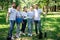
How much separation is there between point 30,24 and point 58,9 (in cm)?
4219

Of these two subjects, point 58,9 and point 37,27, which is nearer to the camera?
point 37,27

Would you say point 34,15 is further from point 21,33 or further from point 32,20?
point 21,33

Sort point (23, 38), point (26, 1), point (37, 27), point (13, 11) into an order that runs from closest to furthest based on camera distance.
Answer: point (13, 11) → point (23, 38) → point (37, 27) → point (26, 1)

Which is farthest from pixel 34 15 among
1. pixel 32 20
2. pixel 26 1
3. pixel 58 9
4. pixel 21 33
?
pixel 58 9

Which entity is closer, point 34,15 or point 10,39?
point 10,39

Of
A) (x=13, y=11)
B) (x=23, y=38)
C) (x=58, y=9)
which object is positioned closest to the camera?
(x=13, y=11)

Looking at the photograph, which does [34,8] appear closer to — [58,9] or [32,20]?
[32,20]

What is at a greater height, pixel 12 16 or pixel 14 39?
pixel 12 16

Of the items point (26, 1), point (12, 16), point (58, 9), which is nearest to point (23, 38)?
point (12, 16)

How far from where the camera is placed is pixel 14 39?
11828mm

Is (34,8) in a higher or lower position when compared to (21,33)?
higher

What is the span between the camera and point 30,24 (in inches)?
511

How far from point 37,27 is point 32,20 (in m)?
0.51

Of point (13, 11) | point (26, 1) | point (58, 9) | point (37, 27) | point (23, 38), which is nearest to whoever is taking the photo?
point (13, 11)
